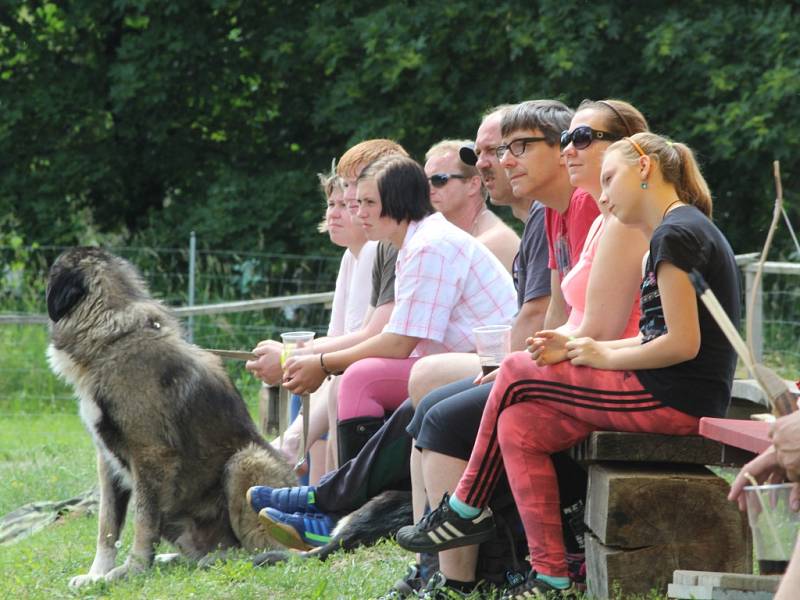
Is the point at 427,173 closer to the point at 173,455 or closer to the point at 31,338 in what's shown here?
the point at 173,455

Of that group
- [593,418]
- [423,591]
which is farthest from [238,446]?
[593,418]

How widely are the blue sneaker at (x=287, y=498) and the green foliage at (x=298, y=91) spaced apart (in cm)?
844

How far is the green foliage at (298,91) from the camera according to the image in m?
13.1

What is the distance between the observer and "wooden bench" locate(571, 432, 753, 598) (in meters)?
3.68

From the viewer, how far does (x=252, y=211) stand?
15484mm

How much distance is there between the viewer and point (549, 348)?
3713 millimetres

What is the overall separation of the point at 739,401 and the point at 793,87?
24.8 feet

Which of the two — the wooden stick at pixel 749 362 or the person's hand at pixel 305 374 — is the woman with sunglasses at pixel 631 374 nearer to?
the wooden stick at pixel 749 362

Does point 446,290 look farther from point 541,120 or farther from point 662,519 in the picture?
point 662,519

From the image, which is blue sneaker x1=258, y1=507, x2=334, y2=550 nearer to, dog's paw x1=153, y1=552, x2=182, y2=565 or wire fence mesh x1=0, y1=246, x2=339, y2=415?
dog's paw x1=153, y1=552, x2=182, y2=565

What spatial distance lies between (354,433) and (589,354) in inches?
73.5

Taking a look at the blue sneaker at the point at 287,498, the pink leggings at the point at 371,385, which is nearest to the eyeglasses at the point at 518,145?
the pink leggings at the point at 371,385

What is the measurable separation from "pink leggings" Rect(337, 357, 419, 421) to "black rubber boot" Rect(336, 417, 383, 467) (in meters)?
0.02

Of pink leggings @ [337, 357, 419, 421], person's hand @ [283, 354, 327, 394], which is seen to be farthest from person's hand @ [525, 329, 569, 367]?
person's hand @ [283, 354, 327, 394]
